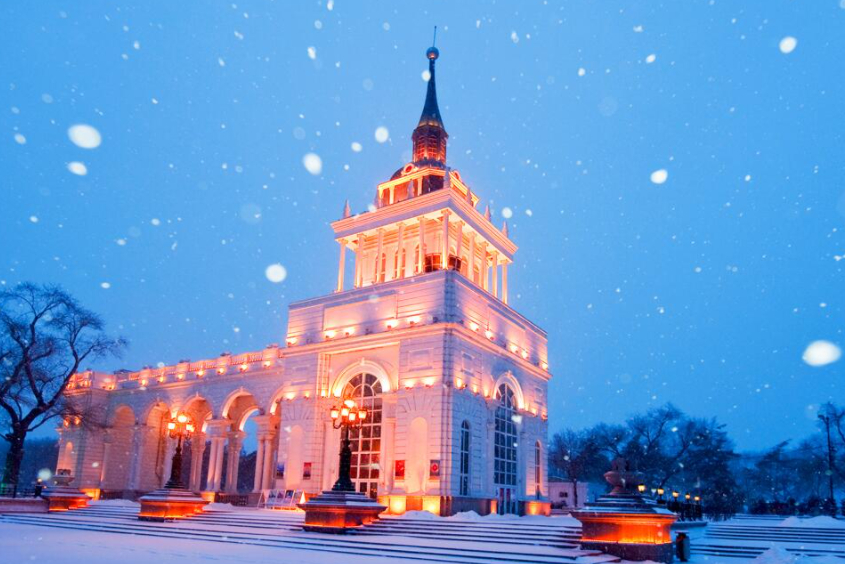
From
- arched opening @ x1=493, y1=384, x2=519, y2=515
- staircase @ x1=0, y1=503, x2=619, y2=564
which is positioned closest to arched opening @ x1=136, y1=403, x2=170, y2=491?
staircase @ x1=0, y1=503, x2=619, y2=564

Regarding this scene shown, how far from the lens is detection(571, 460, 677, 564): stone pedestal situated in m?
16.9

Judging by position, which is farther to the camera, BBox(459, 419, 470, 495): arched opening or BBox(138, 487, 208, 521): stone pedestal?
BBox(459, 419, 470, 495): arched opening

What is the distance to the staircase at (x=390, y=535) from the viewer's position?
16.3 meters

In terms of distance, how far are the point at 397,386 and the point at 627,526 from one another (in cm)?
1421

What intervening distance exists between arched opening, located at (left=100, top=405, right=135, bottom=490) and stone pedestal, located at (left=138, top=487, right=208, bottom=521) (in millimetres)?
18357

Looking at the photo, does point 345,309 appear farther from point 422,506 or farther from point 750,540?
point 750,540

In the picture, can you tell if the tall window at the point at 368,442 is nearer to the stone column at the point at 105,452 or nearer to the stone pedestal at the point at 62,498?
the stone pedestal at the point at 62,498

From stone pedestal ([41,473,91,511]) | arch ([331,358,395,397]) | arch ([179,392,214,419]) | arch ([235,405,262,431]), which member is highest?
arch ([331,358,395,397])

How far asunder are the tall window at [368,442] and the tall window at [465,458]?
3983 millimetres

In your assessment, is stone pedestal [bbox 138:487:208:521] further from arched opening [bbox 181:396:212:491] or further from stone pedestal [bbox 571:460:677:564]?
stone pedestal [bbox 571:460:677:564]

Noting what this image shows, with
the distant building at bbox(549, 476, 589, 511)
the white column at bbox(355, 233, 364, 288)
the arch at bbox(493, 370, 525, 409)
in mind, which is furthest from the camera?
the distant building at bbox(549, 476, 589, 511)

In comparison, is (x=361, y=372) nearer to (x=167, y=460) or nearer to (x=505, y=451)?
(x=505, y=451)

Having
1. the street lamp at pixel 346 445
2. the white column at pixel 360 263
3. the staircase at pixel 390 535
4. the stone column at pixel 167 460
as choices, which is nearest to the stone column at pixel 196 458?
the stone column at pixel 167 460

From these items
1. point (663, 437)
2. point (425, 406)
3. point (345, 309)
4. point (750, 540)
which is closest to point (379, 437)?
point (425, 406)
